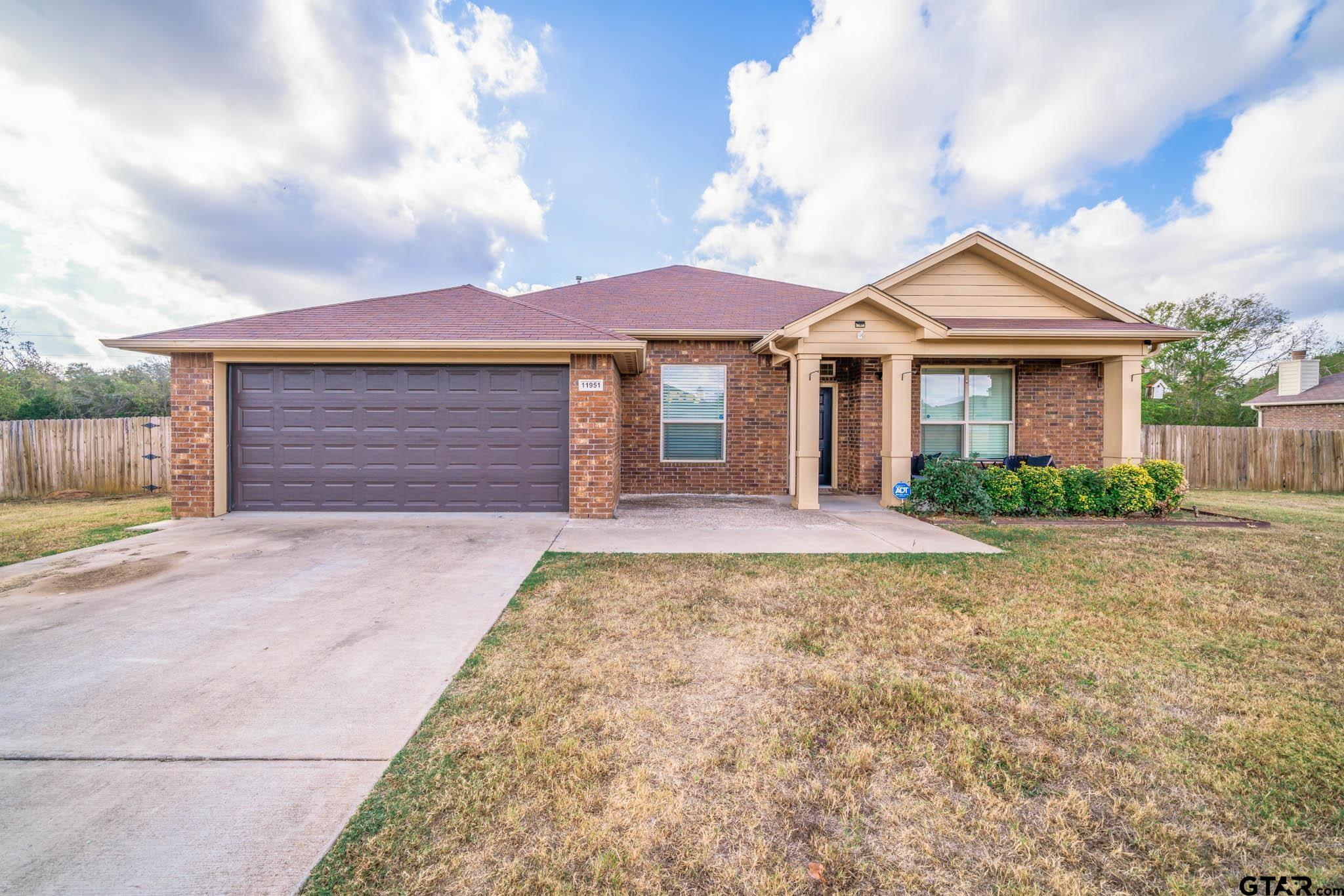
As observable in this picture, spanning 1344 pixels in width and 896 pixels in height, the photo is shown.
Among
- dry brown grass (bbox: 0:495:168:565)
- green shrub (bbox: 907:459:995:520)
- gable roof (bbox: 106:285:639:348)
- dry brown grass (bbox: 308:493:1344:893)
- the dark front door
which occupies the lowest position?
dry brown grass (bbox: 308:493:1344:893)

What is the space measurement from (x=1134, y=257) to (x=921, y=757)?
93.3 feet

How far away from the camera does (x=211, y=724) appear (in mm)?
2455

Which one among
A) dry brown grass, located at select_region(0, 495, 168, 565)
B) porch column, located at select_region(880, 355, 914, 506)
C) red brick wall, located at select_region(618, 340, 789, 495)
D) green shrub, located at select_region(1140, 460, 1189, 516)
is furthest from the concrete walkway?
dry brown grass, located at select_region(0, 495, 168, 565)

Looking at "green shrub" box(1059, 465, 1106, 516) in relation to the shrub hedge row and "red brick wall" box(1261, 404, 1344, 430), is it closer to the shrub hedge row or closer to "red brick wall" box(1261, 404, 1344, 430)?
the shrub hedge row

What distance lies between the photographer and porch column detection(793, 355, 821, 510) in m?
8.75

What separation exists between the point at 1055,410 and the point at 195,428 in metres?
15.4

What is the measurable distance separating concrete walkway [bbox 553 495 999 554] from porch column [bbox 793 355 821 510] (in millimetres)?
300

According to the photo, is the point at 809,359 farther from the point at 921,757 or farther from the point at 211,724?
the point at 211,724

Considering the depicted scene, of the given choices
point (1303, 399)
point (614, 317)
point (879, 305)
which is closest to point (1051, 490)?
point (879, 305)

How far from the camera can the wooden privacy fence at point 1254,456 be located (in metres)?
13.0

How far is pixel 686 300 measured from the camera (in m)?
11.7

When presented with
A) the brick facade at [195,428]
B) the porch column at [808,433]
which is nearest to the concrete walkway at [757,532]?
the porch column at [808,433]

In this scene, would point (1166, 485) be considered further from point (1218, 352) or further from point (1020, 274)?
point (1218, 352)

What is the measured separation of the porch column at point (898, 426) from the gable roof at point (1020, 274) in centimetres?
164
